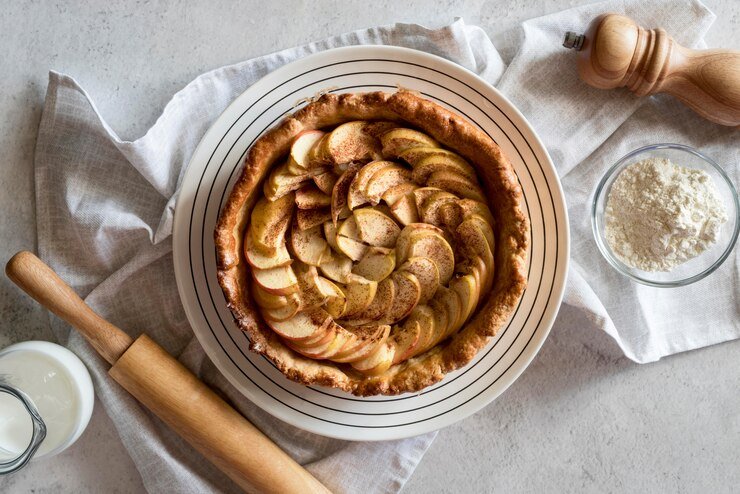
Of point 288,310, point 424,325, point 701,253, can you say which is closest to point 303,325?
point 288,310

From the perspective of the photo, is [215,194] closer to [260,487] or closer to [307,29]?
[307,29]

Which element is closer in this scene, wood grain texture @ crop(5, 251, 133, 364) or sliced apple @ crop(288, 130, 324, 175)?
sliced apple @ crop(288, 130, 324, 175)

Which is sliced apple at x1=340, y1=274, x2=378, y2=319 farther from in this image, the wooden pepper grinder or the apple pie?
the wooden pepper grinder

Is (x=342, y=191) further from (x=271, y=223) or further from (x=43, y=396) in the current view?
(x=43, y=396)

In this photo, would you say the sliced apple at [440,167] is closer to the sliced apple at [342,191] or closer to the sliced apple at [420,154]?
the sliced apple at [420,154]

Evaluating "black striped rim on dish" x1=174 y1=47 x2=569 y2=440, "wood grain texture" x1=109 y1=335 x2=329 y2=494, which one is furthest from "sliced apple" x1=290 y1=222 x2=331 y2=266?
"wood grain texture" x1=109 y1=335 x2=329 y2=494

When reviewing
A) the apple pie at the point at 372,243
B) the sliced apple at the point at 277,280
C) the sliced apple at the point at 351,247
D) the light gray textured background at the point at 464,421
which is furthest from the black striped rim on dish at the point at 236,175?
the sliced apple at the point at 351,247
